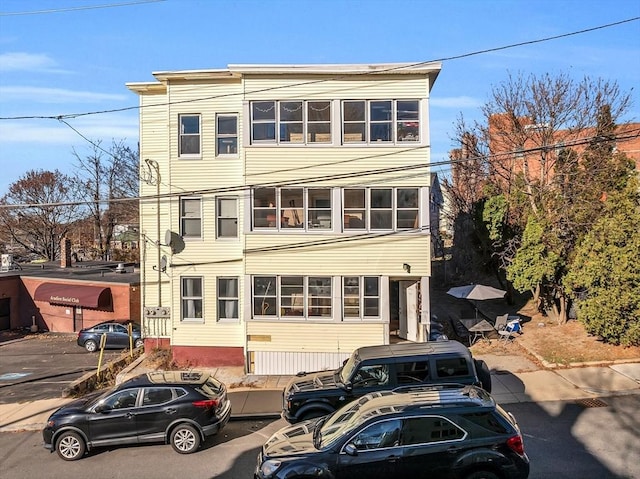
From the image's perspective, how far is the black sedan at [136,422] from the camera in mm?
10633

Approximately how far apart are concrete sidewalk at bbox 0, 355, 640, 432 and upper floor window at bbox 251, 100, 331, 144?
788 cm

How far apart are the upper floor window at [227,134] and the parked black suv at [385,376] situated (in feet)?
31.6

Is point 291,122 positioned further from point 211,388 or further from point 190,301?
point 211,388

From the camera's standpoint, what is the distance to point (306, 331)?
16781 mm

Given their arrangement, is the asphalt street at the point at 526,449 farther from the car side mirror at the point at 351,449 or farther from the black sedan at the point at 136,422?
the car side mirror at the point at 351,449

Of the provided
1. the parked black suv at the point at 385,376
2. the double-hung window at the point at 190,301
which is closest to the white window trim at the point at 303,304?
the double-hung window at the point at 190,301

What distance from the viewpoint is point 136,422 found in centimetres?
1072

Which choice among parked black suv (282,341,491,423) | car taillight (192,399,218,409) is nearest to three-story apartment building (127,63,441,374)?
parked black suv (282,341,491,423)

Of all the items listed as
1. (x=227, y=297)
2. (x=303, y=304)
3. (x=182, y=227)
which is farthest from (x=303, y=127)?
(x=227, y=297)

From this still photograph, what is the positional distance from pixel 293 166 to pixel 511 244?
10300 mm

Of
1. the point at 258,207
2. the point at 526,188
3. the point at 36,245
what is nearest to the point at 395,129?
the point at 258,207

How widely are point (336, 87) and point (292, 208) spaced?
13.8ft

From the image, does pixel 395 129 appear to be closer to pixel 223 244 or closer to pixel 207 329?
pixel 223 244

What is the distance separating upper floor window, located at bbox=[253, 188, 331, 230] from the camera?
55.5ft
